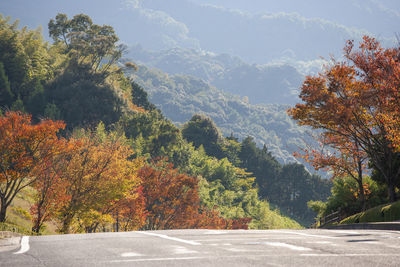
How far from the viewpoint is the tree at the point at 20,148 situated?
A: 28250 millimetres

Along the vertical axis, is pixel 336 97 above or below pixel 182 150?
below

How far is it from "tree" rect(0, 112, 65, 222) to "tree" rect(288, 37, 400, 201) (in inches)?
611

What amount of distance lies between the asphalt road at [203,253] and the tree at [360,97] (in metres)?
13.2

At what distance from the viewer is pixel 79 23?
341 feet

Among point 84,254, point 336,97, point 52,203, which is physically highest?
point 336,97

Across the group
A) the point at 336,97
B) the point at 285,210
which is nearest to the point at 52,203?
the point at 336,97

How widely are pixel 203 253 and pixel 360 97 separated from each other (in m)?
16.9

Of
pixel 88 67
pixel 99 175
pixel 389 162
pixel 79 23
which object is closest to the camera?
pixel 389 162

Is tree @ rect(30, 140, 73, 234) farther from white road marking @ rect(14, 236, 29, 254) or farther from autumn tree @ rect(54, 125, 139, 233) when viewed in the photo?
white road marking @ rect(14, 236, 29, 254)

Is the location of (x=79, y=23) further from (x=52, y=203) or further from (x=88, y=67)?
(x=52, y=203)

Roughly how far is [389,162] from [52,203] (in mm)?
20809

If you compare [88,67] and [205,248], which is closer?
[205,248]

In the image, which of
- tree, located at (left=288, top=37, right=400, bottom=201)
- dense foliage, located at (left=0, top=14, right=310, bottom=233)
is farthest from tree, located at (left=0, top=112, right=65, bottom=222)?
tree, located at (left=288, top=37, right=400, bottom=201)

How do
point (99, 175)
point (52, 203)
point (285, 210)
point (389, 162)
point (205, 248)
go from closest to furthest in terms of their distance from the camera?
point (205, 248), point (389, 162), point (52, 203), point (99, 175), point (285, 210)
